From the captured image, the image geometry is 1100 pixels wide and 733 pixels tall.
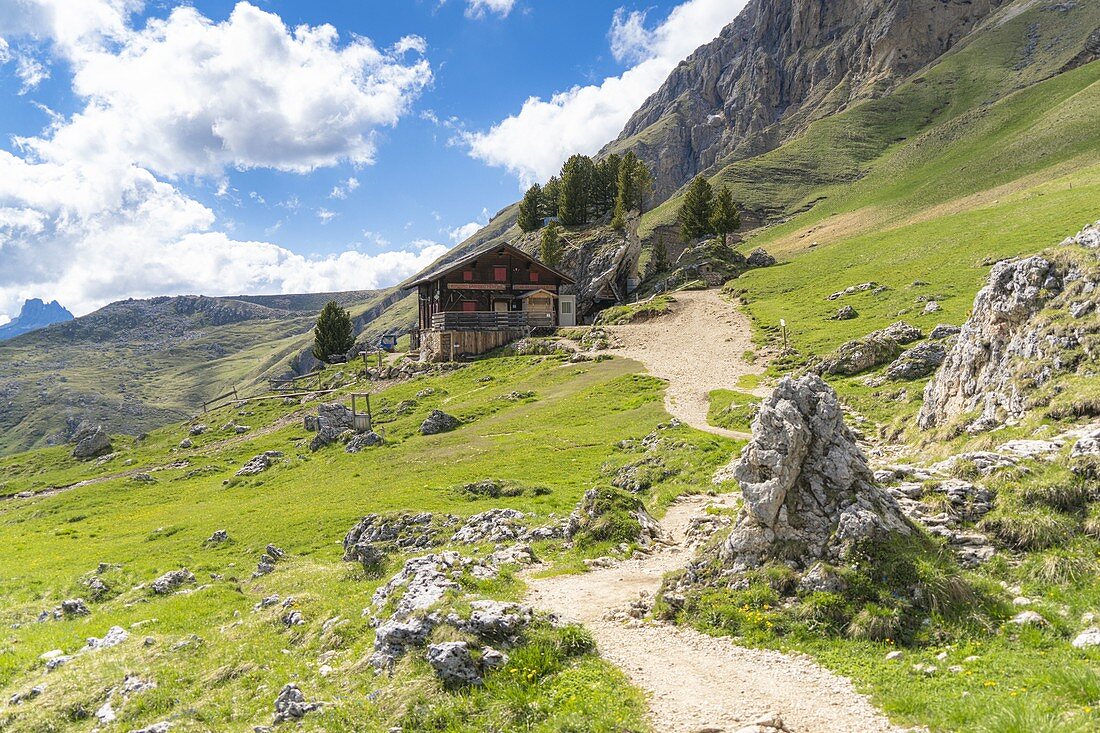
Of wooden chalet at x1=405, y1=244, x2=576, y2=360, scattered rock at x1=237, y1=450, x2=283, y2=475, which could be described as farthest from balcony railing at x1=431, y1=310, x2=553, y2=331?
scattered rock at x1=237, y1=450, x2=283, y2=475

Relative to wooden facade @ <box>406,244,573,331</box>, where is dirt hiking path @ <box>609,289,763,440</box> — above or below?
below

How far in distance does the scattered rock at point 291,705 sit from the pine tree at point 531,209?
11834 centimetres

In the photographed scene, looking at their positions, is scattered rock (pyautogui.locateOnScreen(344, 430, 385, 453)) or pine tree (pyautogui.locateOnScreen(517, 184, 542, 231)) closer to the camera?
scattered rock (pyautogui.locateOnScreen(344, 430, 385, 453))

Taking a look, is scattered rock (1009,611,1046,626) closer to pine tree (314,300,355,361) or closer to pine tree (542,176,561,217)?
pine tree (314,300,355,361)

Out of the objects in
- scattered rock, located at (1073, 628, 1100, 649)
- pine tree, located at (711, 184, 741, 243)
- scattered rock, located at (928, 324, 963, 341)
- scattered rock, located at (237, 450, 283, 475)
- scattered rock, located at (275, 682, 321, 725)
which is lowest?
scattered rock, located at (237, 450, 283, 475)

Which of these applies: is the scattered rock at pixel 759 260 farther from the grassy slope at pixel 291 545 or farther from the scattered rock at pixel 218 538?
the scattered rock at pixel 218 538

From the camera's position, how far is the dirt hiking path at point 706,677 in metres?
9.57

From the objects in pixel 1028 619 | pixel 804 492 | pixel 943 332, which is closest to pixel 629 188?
pixel 943 332

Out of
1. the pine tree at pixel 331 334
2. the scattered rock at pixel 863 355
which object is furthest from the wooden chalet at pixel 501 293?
the scattered rock at pixel 863 355

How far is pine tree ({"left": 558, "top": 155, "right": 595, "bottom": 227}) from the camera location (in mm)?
113750

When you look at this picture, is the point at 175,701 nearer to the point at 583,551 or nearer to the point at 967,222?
the point at 583,551

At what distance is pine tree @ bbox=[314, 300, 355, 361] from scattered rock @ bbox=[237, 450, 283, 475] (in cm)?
5811

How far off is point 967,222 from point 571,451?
217 feet

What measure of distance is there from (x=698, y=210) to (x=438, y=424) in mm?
82857
